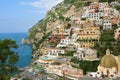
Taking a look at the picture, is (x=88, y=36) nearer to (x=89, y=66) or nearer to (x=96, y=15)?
(x=96, y=15)

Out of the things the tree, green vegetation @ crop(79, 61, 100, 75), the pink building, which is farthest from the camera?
green vegetation @ crop(79, 61, 100, 75)

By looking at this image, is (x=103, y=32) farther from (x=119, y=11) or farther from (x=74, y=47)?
(x=119, y=11)

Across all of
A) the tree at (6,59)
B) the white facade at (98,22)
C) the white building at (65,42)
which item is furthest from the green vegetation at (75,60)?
the tree at (6,59)

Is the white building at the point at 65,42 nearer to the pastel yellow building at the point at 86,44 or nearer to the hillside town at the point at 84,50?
the hillside town at the point at 84,50

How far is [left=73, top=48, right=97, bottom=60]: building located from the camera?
3544cm

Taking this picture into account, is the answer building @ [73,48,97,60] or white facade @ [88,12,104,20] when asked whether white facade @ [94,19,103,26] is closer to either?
white facade @ [88,12,104,20]

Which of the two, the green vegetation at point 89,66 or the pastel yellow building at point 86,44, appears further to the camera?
the pastel yellow building at point 86,44

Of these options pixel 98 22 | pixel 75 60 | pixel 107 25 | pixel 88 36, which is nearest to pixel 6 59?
pixel 75 60

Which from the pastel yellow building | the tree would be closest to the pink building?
the pastel yellow building

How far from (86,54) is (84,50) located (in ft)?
3.32

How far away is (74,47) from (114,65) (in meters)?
9.87

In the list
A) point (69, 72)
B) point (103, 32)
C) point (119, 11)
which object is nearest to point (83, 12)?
point (119, 11)

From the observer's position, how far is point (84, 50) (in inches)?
1442

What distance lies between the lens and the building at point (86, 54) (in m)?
35.4
